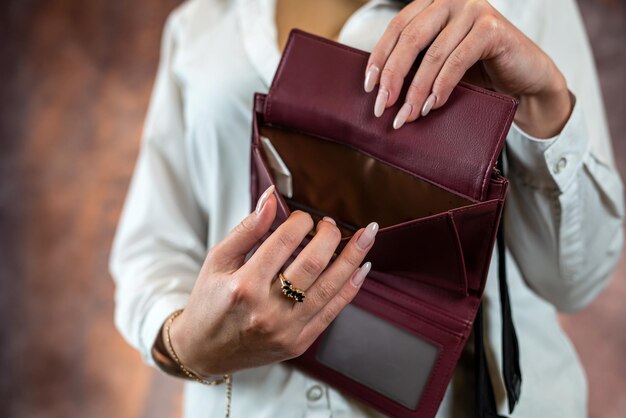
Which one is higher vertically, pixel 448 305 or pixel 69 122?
pixel 448 305

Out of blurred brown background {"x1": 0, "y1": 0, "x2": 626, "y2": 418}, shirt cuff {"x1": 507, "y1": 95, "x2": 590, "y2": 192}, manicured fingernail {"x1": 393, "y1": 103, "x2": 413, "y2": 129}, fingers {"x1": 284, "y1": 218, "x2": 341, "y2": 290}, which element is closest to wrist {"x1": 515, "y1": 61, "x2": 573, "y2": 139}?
shirt cuff {"x1": 507, "y1": 95, "x2": 590, "y2": 192}

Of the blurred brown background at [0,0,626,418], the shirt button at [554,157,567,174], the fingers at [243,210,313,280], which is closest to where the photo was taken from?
the fingers at [243,210,313,280]

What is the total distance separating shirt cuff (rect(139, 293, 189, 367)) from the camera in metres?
0.57

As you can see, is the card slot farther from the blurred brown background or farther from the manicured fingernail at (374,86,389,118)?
the blurred brown background

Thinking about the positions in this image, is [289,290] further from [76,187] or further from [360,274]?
[76,187]

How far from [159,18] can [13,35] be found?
0.30m

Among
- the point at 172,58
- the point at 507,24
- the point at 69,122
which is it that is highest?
the point at 507,24

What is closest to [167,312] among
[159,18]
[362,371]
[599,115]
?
[362,371]

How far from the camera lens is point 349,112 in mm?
453

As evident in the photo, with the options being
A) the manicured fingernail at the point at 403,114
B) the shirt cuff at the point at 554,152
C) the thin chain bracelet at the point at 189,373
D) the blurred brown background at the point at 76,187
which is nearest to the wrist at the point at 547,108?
the shirt cuff at the point at 554,152

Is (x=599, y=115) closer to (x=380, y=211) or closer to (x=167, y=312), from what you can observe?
(x=380, y=211)

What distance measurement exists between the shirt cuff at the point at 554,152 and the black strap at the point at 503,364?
62mm

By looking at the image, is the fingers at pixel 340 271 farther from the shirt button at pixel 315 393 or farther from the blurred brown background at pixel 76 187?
the blurred brown background at pixel 76 187

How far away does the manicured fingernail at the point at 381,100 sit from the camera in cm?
42
